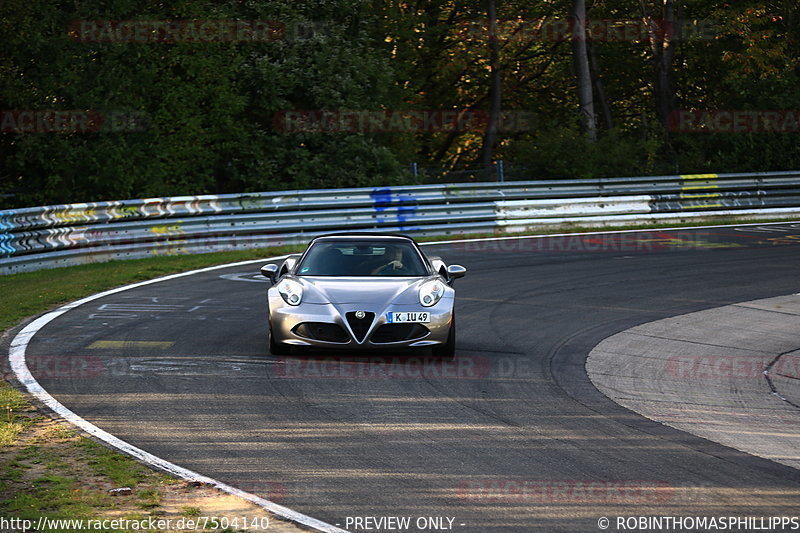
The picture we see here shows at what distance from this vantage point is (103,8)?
77.8 ft

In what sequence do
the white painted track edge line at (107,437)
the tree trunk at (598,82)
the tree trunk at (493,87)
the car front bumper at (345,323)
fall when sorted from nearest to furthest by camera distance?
the white painted track edge line at (107,437) → the car front bumper at (345,323) → the tree trunk at (493,87) → the tree trunk at (598,82)

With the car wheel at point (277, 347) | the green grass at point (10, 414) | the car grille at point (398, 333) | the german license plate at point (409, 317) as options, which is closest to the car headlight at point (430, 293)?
the german license plate at point (409, 317)

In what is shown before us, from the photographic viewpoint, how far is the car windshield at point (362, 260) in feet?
38.4

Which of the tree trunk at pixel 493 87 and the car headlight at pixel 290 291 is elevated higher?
the tree trunk at pixel 493 87

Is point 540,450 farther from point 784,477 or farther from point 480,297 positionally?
point 480,297

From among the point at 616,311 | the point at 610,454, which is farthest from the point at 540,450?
the point at 616,311

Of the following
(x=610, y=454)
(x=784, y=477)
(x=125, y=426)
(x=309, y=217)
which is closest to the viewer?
(x=784, y=477)

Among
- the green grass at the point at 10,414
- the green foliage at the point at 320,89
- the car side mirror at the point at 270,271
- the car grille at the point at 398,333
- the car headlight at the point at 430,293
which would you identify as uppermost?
the green foliage at the point at 320,89

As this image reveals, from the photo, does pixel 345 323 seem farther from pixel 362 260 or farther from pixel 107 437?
pixel 107 437

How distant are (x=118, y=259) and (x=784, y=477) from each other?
1526 cm

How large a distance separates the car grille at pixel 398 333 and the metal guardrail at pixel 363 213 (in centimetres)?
950

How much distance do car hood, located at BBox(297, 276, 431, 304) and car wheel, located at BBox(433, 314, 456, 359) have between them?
502 mm

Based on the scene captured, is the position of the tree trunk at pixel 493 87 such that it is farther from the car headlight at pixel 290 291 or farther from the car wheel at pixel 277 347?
the car wheel at pixel 277 347

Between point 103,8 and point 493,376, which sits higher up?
point 103,8
